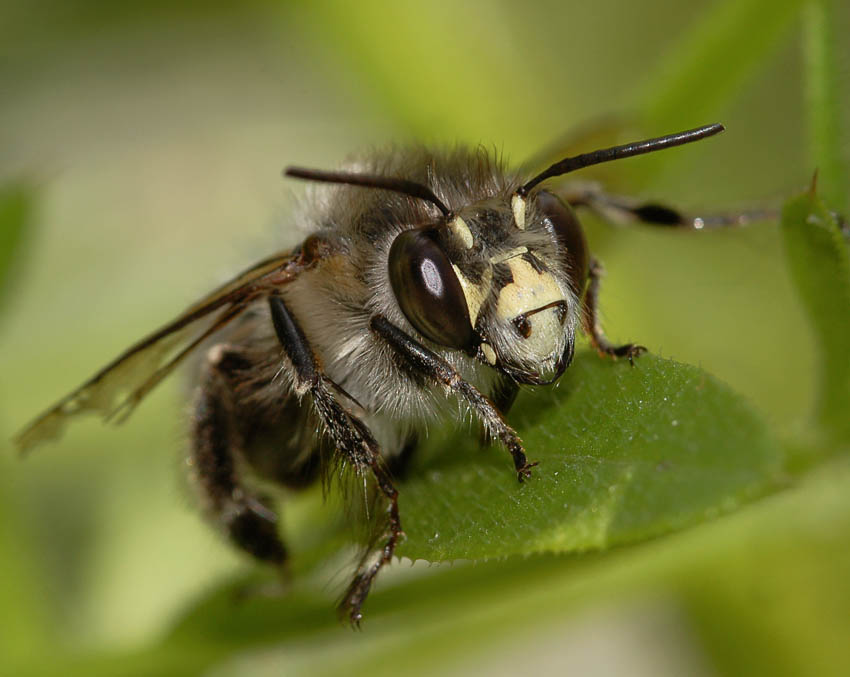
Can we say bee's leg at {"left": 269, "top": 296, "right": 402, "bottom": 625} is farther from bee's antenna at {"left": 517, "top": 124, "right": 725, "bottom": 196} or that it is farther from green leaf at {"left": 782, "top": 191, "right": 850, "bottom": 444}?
green leaf at {"left": 782, "top": 191, "right": 850, "bottom": 444}

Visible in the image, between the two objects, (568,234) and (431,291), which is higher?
(431,291)

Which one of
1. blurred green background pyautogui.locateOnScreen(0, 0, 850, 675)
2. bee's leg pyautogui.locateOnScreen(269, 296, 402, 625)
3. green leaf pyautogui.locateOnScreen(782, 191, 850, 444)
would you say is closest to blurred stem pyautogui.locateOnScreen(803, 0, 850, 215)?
blurred green background pyautogui.locateOnScreen(0, 0, 850, 675)

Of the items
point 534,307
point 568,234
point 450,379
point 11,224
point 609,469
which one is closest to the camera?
point 609,469

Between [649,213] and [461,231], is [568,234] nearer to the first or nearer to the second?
[461,231]

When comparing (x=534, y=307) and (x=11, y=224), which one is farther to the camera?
(x=11, y=224)

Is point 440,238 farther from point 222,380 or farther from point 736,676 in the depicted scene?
point 736,676

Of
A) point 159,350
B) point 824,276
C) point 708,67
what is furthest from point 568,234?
point 708,67
